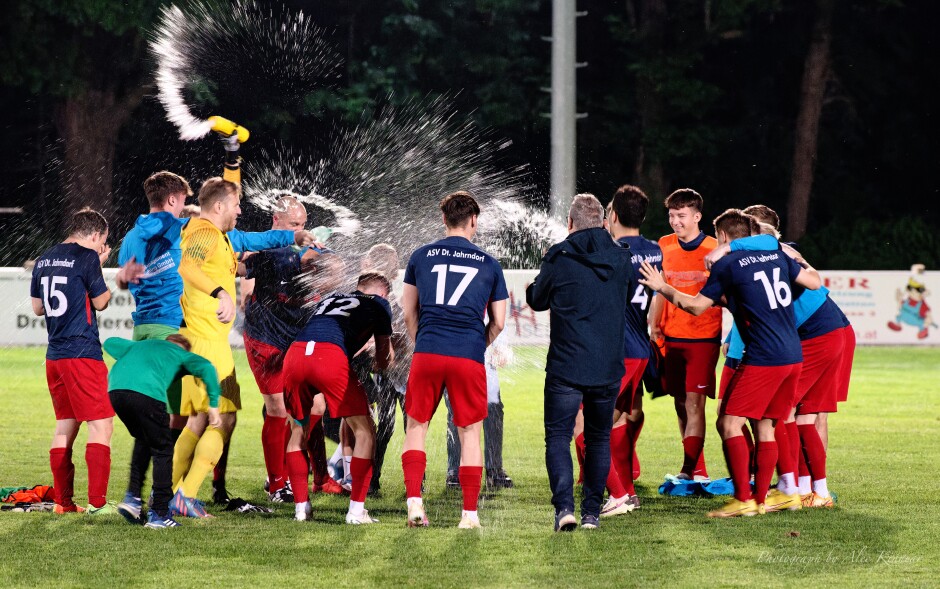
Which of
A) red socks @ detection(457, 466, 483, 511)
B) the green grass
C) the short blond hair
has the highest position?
the short blond hair

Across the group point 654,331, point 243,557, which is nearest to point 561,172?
point 654,331

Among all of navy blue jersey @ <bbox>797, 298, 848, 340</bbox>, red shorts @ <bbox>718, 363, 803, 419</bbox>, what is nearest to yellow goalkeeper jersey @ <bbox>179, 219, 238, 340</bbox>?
red shorts @ <bbox>718, 363, 803, 419</bbox>

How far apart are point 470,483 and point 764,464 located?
6.02 ft

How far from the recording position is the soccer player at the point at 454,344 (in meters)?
7.01

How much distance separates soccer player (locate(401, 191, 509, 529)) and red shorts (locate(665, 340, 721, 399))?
1953 mm

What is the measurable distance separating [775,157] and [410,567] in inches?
1306

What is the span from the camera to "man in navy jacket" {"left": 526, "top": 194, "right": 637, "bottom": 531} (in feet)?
23.1

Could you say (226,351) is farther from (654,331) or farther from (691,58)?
(691,58)

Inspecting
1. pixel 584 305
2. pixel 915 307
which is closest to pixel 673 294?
pixel 584 305

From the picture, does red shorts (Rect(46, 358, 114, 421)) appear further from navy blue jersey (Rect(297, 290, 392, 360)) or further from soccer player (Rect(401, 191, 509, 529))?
soccer player (Rect(401, 191, 509, 529))

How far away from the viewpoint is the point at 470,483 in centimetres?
704

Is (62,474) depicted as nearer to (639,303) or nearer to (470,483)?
(470,483)

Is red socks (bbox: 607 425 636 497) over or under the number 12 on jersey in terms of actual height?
under

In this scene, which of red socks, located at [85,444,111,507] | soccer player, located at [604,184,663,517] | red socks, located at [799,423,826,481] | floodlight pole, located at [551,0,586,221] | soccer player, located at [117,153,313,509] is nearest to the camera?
red socks, located at [85,444,111,507]
